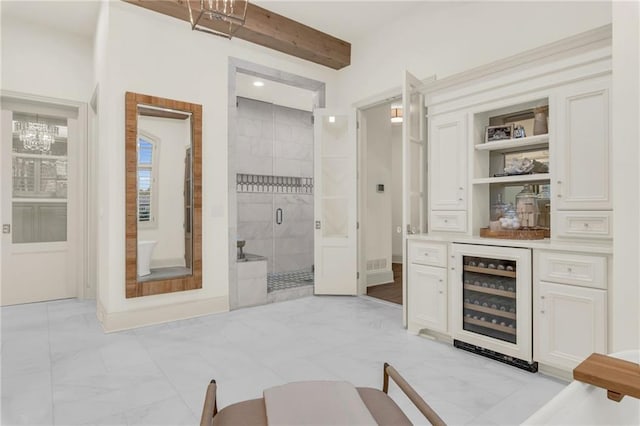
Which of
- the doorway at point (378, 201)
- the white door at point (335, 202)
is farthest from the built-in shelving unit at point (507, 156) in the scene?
the doorway at point (378, 201)

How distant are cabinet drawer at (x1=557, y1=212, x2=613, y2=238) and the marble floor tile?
1015mm

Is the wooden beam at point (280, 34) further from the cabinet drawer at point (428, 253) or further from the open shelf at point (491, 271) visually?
the open shelf at point (491, 271)

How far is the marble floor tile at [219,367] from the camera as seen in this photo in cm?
209

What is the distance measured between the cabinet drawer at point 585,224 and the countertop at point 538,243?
0.06 m

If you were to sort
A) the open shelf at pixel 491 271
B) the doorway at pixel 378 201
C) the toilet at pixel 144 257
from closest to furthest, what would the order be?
the open shelf at pixel 491 271 → the toilet at pixel 144 257 → the doorway at pixel 378 201

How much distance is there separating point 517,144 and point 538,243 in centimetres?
84

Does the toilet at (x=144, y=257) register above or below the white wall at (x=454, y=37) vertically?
below

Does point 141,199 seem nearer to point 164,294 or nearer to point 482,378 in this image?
point 164,294

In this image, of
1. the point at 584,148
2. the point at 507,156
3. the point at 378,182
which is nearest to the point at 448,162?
the point at 507,156

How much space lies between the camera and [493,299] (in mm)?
2826

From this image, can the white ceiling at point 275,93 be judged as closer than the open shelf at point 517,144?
No

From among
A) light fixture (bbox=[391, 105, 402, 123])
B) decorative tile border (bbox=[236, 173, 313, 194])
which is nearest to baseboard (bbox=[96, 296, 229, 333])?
decorative tile border (bbox=[236, 173, 313, 194])

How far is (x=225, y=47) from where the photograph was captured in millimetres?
4188

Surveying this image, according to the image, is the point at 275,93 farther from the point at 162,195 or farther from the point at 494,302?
the point at 494,302
